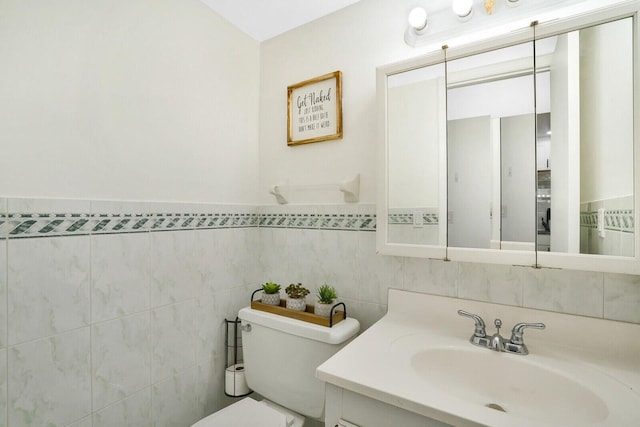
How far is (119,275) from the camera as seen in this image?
3.65ft

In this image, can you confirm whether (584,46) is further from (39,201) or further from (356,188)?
(39,201)

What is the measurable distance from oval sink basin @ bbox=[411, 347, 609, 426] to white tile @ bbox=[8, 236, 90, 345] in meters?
1.09

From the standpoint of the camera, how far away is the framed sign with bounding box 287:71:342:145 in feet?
4.74

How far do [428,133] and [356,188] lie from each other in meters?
0.38

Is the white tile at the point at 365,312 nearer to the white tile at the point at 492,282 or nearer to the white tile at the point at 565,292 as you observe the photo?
the white tile at the point at 492,282

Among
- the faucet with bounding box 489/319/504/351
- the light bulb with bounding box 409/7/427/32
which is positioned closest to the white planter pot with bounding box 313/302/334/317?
the faucet with bounding box 489/319/504/351

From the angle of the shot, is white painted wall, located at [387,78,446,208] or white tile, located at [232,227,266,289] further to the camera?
white tile, located at [232,227,266,289]

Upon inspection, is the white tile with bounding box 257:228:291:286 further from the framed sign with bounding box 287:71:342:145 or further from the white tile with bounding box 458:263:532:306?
the white tile with bounding box 458:263:532:306

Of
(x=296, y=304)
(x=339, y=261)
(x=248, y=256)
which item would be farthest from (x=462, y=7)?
(x=248, y=256)

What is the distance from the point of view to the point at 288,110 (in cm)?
158

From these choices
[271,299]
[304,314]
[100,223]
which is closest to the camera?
[100,223]

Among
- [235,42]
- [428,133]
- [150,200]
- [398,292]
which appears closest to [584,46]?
[428,133]

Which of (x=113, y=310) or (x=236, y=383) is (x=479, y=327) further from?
(x=113, y=310)

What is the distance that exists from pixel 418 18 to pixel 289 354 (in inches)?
55.6
